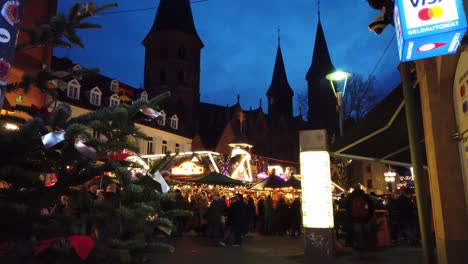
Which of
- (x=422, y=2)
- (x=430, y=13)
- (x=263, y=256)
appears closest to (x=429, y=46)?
(x=430, y=13)

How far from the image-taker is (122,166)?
275cm

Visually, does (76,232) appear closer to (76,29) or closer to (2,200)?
(2,200)

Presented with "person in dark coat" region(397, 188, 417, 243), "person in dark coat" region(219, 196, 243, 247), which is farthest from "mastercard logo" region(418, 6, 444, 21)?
"person in dark coat" region(397, 188, 417, 243)

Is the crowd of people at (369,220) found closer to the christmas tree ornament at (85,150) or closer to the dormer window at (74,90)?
the christmas tree ornament at (85,150)

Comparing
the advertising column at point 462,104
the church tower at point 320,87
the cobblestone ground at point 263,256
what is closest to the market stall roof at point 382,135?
the advertising column at point 462,104

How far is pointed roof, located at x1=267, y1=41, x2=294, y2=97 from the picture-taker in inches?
3290

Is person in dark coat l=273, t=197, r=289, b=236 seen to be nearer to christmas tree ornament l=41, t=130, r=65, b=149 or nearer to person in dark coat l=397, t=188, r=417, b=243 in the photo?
person in dark coat l=397, t=188, r=417, b=243

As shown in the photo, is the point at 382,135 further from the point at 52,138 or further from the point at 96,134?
the point at 52,138

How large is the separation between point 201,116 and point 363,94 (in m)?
39.5

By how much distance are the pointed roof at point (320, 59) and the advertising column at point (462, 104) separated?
215 ft

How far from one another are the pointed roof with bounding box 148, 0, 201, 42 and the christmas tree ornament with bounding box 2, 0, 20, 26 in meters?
58.0

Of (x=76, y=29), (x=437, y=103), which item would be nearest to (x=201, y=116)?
(x=437, y=103)

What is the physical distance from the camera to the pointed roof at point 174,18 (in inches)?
2359

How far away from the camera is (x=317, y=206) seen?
8.78m
